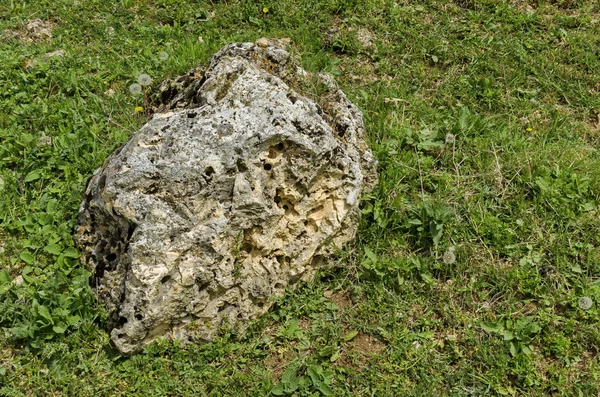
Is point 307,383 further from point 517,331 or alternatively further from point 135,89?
point 135,89

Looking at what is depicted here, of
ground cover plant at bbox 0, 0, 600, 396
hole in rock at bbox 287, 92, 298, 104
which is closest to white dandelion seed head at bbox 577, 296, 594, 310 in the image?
ground cover plant at bbox 0, 0, 600, 396

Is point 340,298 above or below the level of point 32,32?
below

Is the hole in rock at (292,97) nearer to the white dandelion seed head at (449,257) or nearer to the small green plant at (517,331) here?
the white dandelion seed head at (449,257)

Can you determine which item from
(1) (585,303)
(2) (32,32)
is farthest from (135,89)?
(1) (585,303)

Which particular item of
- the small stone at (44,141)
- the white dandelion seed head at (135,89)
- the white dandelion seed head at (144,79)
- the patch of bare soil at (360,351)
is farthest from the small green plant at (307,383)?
the white dandelion seed head at (144,79)

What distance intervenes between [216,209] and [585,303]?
2681 millimetres

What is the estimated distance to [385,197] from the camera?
4840 mm

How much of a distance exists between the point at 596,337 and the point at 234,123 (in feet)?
9.41

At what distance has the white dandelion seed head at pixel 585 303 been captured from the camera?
167 inches

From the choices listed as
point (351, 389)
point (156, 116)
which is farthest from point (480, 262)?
point (156, 116)

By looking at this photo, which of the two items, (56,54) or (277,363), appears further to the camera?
(56,54)

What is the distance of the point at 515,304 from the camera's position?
14.2ft

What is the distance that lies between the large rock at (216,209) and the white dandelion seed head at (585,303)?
1.74m

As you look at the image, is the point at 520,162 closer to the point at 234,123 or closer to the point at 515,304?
the point at 515,304
